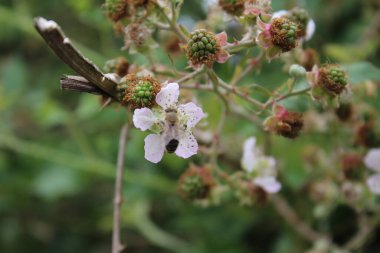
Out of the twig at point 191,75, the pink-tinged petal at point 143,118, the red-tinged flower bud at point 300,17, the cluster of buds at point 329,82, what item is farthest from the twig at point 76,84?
the red-tinged flower bud at point 300,17

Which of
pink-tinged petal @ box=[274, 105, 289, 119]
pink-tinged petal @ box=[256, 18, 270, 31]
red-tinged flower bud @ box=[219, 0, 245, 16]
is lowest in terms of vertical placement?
pink-tinged petal @ box=[274, 105, 289, 119]

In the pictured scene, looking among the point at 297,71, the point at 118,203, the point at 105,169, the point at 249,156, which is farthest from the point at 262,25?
the point at 105,169

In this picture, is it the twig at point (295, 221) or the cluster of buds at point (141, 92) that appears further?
the twig at point (295, 221)

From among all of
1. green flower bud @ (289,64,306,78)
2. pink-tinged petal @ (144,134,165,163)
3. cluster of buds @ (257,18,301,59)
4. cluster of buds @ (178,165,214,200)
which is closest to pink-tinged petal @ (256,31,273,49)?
cluster of buds @ (257,18,301,59)

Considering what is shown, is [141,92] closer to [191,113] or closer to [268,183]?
[191,113]

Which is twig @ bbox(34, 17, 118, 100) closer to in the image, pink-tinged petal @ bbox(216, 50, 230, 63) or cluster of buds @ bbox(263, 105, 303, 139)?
pink-tinged petal @ bbox(216, 50, 230, 63)

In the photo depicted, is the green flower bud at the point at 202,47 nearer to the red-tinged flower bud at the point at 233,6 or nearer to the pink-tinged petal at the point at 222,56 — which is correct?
the pink-tinged petal at the point at 222,56
